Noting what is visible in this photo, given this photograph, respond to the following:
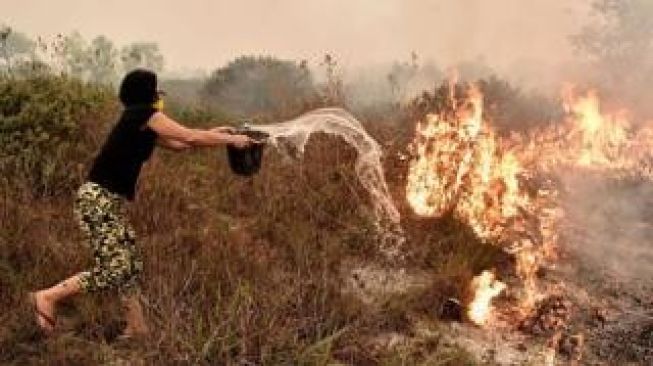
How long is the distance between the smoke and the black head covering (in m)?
4.87

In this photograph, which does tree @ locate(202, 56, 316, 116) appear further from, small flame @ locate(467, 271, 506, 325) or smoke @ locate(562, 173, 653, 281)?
small flame @ locate(467, 271, 506, 325)

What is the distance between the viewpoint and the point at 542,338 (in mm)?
7285

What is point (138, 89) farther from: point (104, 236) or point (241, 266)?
point (241, 266)

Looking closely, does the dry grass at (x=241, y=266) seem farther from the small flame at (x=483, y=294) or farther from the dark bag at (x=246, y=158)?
the dark bag at (x=246, y=158)

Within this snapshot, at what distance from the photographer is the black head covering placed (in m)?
6.04

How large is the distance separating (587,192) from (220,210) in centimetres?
545

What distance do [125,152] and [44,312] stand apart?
1097 millimetres

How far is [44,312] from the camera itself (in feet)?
20.1

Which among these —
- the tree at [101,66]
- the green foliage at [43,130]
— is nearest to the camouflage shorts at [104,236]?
the green foliage at [43,130]

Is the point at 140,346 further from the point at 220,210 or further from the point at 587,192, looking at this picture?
the point at 587,192

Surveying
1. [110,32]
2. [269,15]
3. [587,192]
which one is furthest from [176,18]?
[587,192]

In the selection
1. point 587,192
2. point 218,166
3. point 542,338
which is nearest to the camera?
point 542,338

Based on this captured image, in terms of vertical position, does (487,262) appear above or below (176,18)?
below

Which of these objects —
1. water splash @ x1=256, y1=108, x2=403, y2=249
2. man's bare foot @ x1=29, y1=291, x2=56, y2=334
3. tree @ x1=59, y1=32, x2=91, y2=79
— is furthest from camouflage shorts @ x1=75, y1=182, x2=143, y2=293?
tree @ x1=59, y1=32, x2=91, y2=79
